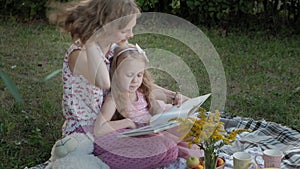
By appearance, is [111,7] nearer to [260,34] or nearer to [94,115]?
[94,115]

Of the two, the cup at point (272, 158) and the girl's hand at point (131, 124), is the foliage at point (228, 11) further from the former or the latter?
the cup at point (272, 158)

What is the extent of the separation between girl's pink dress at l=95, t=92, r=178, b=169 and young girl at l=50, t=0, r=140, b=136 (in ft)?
0.54

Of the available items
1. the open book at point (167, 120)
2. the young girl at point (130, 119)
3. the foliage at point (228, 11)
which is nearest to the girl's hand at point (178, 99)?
the young girl at point (130, 119)

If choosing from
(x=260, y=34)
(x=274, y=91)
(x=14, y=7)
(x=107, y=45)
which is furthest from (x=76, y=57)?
(x=14, y=7)

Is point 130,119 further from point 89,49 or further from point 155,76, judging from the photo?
point 155,76

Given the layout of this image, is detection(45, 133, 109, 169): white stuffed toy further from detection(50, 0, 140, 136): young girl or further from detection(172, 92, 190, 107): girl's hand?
detection(172, 92, 190, 107): girl's hand

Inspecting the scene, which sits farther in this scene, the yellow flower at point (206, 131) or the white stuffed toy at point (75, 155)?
the white stuffed toy at point (75, 155)

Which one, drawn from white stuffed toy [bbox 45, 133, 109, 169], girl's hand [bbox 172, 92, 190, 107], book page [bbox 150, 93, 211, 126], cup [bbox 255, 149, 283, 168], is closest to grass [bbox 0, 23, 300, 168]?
girl's hand [bbox 172, 92, 190, 107]

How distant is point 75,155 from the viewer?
265cm

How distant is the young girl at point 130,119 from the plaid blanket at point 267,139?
547 millimetres

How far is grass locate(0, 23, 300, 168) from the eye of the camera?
11.7ft

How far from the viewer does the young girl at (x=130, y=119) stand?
107 inches

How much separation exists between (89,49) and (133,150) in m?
0.59

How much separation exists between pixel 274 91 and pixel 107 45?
204 cm
